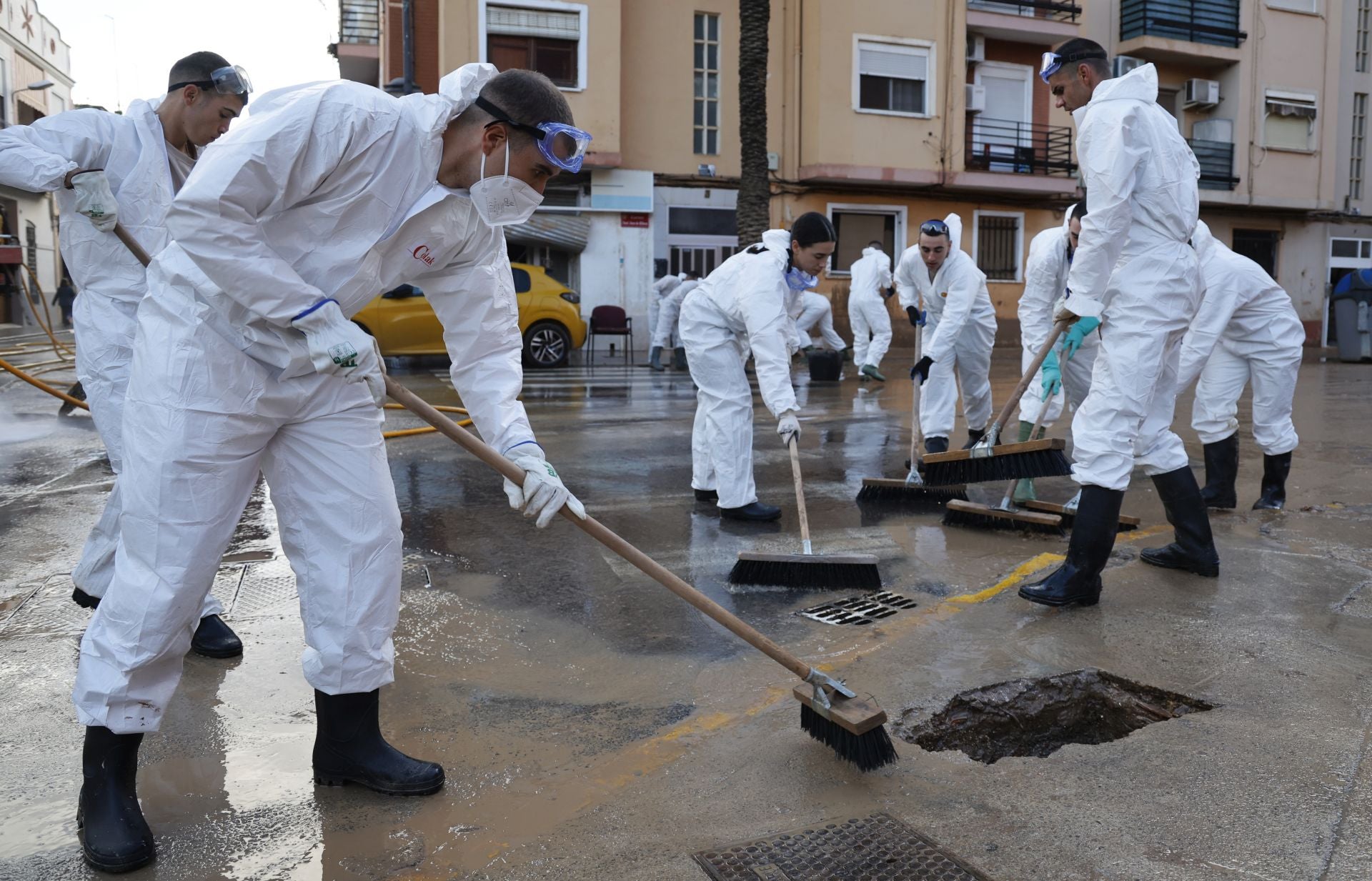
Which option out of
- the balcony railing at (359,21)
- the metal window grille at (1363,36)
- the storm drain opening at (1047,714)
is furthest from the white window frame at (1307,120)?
the storm drain opening at (1047,714)

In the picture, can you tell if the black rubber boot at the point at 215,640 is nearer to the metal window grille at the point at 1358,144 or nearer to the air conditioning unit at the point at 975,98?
the air conditioning unit at the point at 975,98

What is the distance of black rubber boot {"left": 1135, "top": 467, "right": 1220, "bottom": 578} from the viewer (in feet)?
14.7

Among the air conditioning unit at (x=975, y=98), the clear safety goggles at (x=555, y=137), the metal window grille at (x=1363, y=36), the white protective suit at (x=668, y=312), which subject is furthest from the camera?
the metal window grille at (x=1363, y=36)

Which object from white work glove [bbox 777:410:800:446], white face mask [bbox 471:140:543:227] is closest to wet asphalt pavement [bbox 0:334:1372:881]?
white work glove [bbox 777:410:800:446]

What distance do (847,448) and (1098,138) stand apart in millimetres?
4106

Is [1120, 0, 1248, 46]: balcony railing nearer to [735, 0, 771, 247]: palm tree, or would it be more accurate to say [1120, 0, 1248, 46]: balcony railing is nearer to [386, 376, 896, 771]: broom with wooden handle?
[735, 0, 771, 247]: palm tree

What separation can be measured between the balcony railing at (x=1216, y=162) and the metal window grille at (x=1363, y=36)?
17.1ft

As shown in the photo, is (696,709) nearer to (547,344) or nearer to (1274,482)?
(1274,482)

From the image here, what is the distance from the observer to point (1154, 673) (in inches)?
133

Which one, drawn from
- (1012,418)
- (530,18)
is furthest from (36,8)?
(1012,418)

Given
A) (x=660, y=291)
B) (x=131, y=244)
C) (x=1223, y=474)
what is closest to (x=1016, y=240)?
(x=660, y=291)

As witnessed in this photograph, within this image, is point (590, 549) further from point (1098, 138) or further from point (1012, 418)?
point (1012, 418)

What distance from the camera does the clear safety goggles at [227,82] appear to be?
3695 millimetres

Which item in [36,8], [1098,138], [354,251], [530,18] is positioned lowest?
[354,251]
